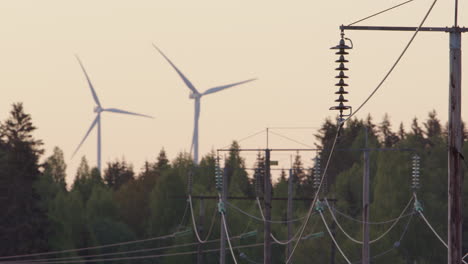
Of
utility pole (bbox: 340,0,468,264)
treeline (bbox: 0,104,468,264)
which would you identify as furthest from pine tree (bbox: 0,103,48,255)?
utility pole (bbox: 340,0,468,264)

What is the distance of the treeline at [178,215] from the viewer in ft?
400

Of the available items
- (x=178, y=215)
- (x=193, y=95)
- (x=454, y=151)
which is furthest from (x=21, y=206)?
(x=454, y=151)

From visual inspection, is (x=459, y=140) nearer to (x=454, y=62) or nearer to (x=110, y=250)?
(x=454, y=62)

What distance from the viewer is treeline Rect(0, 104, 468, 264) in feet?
400

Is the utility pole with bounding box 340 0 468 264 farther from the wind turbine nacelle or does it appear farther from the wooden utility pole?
the wind turbine nacelle

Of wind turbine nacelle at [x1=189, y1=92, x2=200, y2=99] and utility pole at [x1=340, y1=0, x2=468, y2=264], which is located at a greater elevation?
wind turbine nacelle at [x1=189, y1=92, x2=200, y2=99]

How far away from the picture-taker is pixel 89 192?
173 metres

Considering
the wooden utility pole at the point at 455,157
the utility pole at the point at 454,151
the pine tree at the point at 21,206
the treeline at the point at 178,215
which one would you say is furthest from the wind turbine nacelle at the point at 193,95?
the wooden utility pole at the point at 455,157

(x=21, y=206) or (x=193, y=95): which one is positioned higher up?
(x=193, y=95)

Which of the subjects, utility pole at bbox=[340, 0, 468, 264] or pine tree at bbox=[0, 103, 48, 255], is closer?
utility pole at bbox=[340, 0, 468, 264]

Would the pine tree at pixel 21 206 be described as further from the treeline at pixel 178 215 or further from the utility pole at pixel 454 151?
the utility pole at pixel 454 151

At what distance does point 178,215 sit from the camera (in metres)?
154

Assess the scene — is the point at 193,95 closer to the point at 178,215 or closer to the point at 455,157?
the point at 178,215

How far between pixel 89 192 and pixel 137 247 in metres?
28.2
